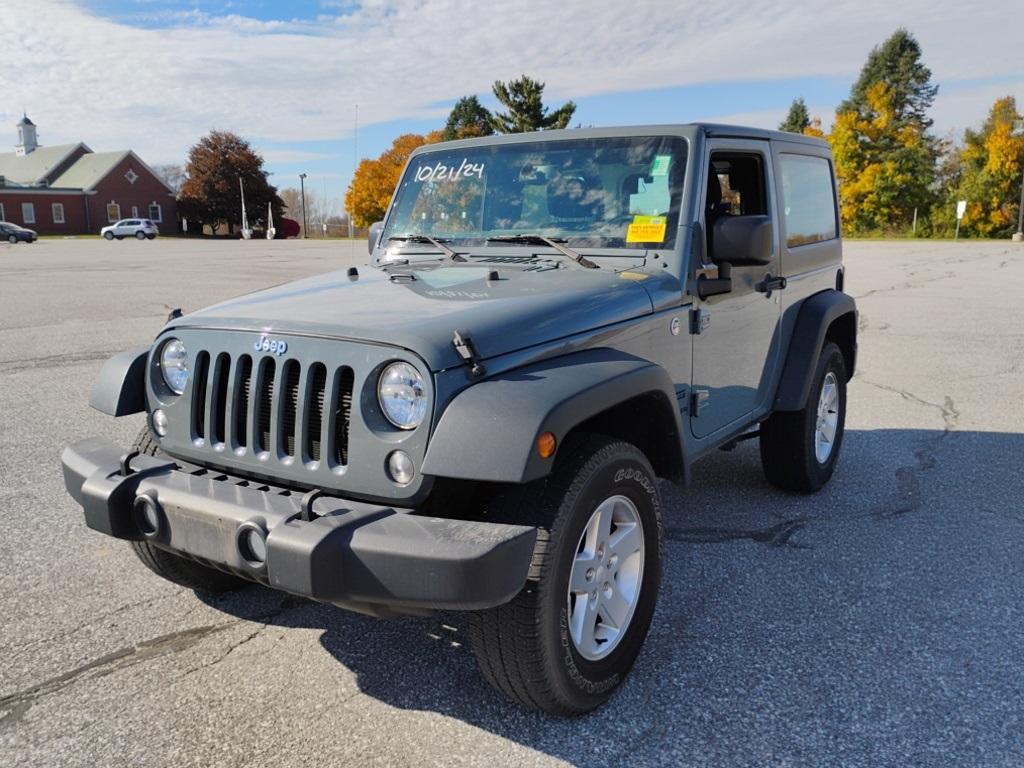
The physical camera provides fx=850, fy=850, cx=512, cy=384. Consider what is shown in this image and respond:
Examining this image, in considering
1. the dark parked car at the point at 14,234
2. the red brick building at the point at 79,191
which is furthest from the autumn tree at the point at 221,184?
the dark parked car at the point at 14,234

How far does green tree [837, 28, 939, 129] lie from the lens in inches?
2648

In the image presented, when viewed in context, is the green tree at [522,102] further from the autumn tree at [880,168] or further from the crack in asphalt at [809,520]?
the crack in asphalt at [809,520]

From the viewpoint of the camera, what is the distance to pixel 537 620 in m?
2.48

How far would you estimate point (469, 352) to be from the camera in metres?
2.54

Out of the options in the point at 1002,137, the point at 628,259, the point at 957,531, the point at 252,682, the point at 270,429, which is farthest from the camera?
the point at 1002,137

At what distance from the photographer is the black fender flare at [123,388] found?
3.20 m

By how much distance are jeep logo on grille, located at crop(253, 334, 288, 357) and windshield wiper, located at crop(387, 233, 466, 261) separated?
4.18ft

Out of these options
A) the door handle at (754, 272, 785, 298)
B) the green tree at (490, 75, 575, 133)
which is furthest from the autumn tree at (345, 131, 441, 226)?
the door handle at (754, 272, 785, 298)

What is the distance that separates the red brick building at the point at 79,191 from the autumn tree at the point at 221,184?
278cm

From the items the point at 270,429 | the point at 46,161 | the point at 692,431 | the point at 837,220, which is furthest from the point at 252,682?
the point at 46,161

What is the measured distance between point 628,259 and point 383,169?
49695 mm

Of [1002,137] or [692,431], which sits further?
[1002,137]

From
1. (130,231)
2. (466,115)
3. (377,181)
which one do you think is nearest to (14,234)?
(130,231)

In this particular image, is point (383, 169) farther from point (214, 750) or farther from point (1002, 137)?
point (214, 750)
